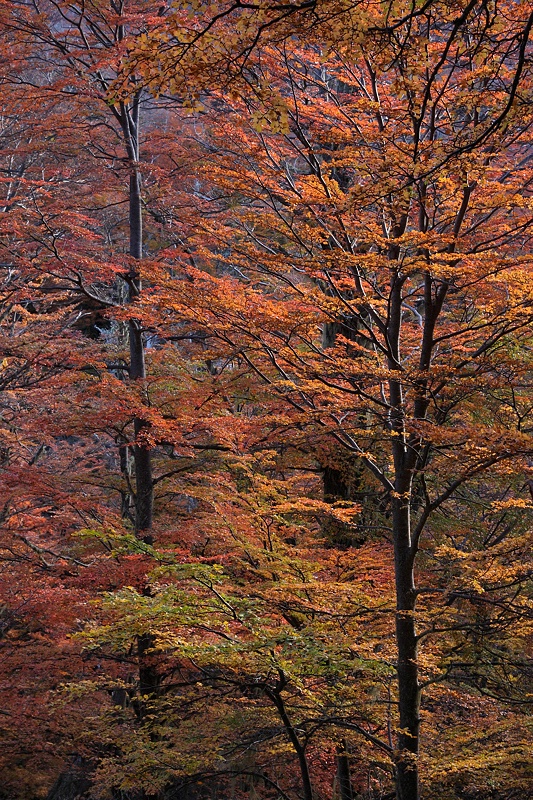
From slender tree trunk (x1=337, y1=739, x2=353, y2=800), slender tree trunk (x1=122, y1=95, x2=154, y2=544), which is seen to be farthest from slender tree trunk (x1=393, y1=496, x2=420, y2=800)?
slender tree trunk (x1=122, y1=95, x2=154, y2=544)

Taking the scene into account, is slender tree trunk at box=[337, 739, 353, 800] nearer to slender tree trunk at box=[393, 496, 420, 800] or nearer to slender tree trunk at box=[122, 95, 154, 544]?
slender tree trunk at box=[393, 496, 420, 800]

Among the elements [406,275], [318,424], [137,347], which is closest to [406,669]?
[318,424]

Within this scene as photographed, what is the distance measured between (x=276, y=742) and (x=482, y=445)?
3.34 meters

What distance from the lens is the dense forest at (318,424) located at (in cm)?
398

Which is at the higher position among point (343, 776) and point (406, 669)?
point (406, 669)

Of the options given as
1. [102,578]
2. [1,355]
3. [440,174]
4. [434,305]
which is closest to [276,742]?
[102,578]

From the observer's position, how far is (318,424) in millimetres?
6559

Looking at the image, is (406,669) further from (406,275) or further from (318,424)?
(406,275)

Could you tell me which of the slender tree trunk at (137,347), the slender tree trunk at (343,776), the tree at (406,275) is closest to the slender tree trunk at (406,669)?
the tree at (406,275)

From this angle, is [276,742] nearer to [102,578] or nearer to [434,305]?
[102,578]

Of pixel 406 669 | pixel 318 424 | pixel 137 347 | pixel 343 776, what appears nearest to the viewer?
pixel 406 669

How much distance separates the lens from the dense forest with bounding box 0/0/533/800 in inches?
157

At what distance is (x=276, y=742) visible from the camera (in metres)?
6.05

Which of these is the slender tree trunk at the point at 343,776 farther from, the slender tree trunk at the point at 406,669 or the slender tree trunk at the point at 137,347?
the slender tree trunk at the point at 137,347
